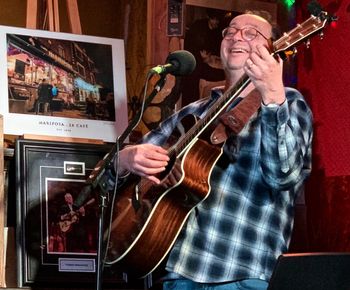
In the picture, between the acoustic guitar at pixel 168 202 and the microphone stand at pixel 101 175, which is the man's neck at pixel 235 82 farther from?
the microphone stand at pixel 101 175

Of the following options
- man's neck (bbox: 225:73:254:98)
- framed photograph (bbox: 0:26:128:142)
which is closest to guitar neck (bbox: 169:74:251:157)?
man's neck (bbox: 225:73:254:98)

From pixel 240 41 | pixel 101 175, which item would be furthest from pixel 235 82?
pixel 101 175

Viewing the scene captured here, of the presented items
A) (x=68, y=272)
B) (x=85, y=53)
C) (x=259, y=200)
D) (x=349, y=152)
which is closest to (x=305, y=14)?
(x=349, y=152)

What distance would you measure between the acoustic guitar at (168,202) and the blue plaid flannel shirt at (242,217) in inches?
3.1

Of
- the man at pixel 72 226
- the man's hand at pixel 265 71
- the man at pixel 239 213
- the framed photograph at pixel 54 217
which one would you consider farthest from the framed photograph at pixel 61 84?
the man's hand at pixel 265 71

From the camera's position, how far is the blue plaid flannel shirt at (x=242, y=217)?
2.62 m

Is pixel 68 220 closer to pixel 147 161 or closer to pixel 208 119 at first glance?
pixel 147 161

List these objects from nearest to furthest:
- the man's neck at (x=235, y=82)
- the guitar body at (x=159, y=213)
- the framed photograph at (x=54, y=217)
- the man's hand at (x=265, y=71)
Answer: the man's hand at (x=265, y=71), the guitar body at (x=159, y=213), the man's neck at (x=235, y=82), the framed photograph at (x=54, y=217)

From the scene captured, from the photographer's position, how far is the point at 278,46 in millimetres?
2402

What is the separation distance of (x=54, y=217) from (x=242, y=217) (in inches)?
36.5

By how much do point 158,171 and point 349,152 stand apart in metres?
0.97

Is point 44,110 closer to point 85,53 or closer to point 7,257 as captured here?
point 85,53

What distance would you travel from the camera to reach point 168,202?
105 inches

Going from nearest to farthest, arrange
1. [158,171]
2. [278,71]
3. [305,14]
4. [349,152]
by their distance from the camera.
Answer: [278,71] < [158,171] < [349,152] < [305,14]
